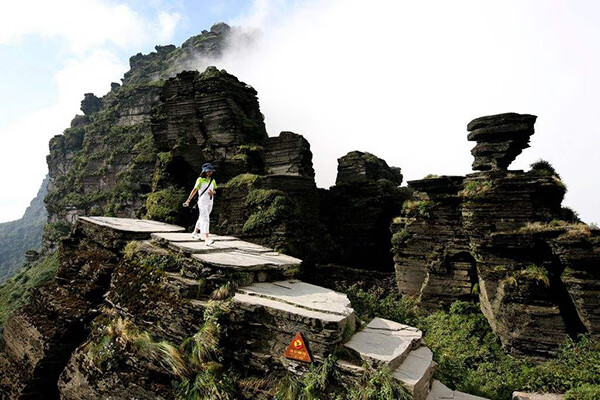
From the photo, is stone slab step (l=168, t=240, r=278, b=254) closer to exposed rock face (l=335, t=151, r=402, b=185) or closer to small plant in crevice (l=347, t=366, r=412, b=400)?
small plant in crevice (l=347, t=366, r=412, b=400)

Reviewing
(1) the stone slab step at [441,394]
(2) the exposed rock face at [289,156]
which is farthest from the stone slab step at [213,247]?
(2) the exposed rock face at [289,156]

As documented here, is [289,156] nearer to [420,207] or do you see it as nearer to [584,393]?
[420,207]

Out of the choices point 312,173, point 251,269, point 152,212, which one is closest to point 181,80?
point 152,212

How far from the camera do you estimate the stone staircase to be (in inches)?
191

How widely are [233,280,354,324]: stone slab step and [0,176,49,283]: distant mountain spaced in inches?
4905

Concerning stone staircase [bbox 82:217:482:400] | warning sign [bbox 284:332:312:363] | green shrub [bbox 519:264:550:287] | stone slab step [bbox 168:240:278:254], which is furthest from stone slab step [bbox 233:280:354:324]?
green shrub [bbox 519:264:550:287]

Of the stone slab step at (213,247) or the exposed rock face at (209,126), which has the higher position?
the exposed rock face at (209,126)

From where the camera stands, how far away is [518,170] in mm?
13391

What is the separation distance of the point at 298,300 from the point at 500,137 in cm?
1340

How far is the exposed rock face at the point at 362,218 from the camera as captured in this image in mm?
23172

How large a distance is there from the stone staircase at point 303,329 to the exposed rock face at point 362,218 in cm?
1626

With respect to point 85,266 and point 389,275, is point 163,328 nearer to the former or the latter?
point 85,266

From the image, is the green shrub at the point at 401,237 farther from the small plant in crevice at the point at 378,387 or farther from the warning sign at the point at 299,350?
the warning sign at the point at 299,350

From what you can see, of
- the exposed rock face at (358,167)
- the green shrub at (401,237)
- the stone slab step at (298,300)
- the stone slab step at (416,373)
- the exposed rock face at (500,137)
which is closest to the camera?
the stone slab step at (416,373)
